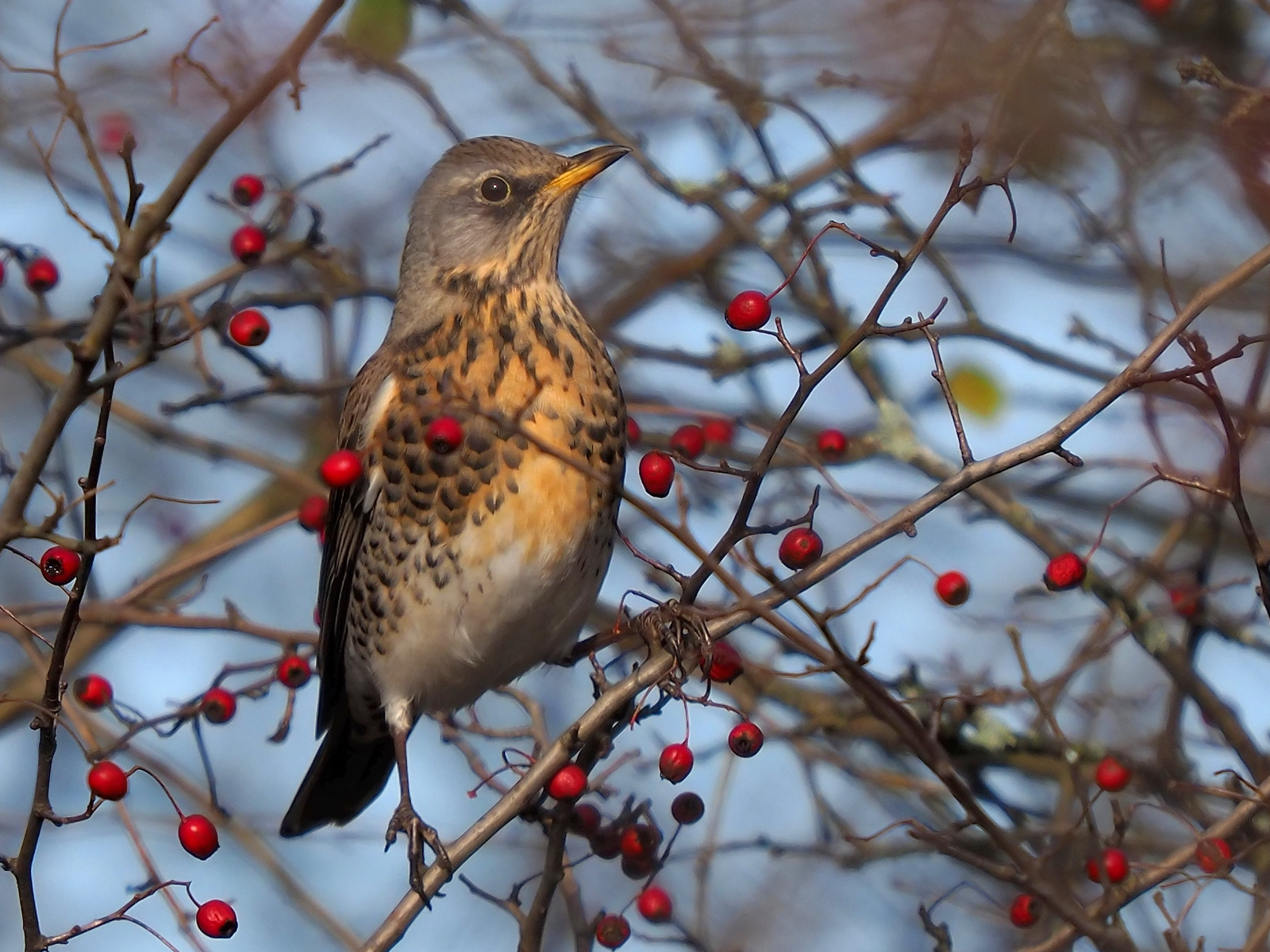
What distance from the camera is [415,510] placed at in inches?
141

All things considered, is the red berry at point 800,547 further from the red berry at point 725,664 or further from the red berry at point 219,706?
the red berry at point 219,706

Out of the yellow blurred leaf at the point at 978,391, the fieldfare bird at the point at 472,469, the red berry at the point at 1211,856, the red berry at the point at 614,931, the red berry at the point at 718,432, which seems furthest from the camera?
the yellow blurred leaf at the point at 978,391

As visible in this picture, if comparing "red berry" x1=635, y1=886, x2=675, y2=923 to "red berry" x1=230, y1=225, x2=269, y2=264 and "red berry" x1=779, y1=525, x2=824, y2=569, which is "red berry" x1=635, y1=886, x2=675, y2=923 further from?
"red berry" x1=230, y1=225, x2=269, y2=264

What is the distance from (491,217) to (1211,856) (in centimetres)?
240

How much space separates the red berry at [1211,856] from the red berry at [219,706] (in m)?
2.17

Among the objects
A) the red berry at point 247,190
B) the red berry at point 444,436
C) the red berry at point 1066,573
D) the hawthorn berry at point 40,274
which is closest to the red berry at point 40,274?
the hawthorn berry at point 40,274

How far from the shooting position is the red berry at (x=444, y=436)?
274cm

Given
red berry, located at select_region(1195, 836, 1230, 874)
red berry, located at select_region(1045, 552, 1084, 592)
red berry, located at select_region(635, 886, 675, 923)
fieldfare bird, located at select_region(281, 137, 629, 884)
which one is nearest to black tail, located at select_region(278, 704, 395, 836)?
fieldfare bird, located at select_region(281, 137, 629, 884)

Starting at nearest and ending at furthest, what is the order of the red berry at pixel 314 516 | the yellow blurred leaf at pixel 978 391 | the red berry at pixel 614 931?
the red berry at pixel 614 931 → the red berry at pixel 314 516 → the yellow blurred leaf at pixel 978 391

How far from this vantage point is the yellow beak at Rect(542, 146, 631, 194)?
3809 millimetres

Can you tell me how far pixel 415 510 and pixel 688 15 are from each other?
5.65 feet

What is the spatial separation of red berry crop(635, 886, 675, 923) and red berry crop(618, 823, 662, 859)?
0.80ft

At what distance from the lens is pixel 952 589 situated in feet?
10.3

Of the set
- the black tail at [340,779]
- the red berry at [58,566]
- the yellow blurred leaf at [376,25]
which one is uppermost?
the yellow blurred leaf at [376,25]
